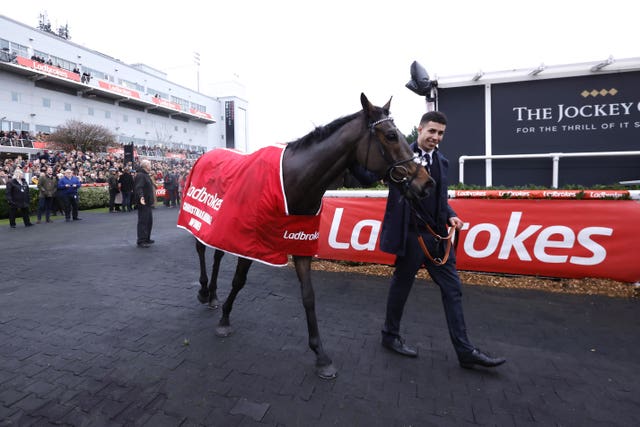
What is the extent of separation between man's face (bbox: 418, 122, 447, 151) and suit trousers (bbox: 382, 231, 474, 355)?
768 millimetres

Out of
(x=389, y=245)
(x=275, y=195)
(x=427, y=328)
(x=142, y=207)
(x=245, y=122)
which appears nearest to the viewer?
(x=275, y=195)

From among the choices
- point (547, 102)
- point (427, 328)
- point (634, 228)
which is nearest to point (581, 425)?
point (427, 328)

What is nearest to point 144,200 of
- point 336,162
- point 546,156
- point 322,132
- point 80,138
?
point 322,132

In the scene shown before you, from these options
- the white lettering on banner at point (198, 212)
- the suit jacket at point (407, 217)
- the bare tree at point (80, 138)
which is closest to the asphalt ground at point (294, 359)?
the suit jacket at point (407, 217)

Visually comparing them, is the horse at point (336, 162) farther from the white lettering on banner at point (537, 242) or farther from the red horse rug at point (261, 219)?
the white lettering on banner at point (537, 242)

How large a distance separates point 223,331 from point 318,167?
6.52 feet

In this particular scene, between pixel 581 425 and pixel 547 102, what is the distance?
6.55 metres

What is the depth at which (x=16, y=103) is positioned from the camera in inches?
1433

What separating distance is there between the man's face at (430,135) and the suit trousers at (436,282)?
0.77 metres

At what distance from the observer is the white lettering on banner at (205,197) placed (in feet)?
11.1

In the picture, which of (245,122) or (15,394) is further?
(245,122)

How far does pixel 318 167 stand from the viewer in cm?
278

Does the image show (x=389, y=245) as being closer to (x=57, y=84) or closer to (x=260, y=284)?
(x=260, y=284)

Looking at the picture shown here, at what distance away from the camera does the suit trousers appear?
287 centimetres
